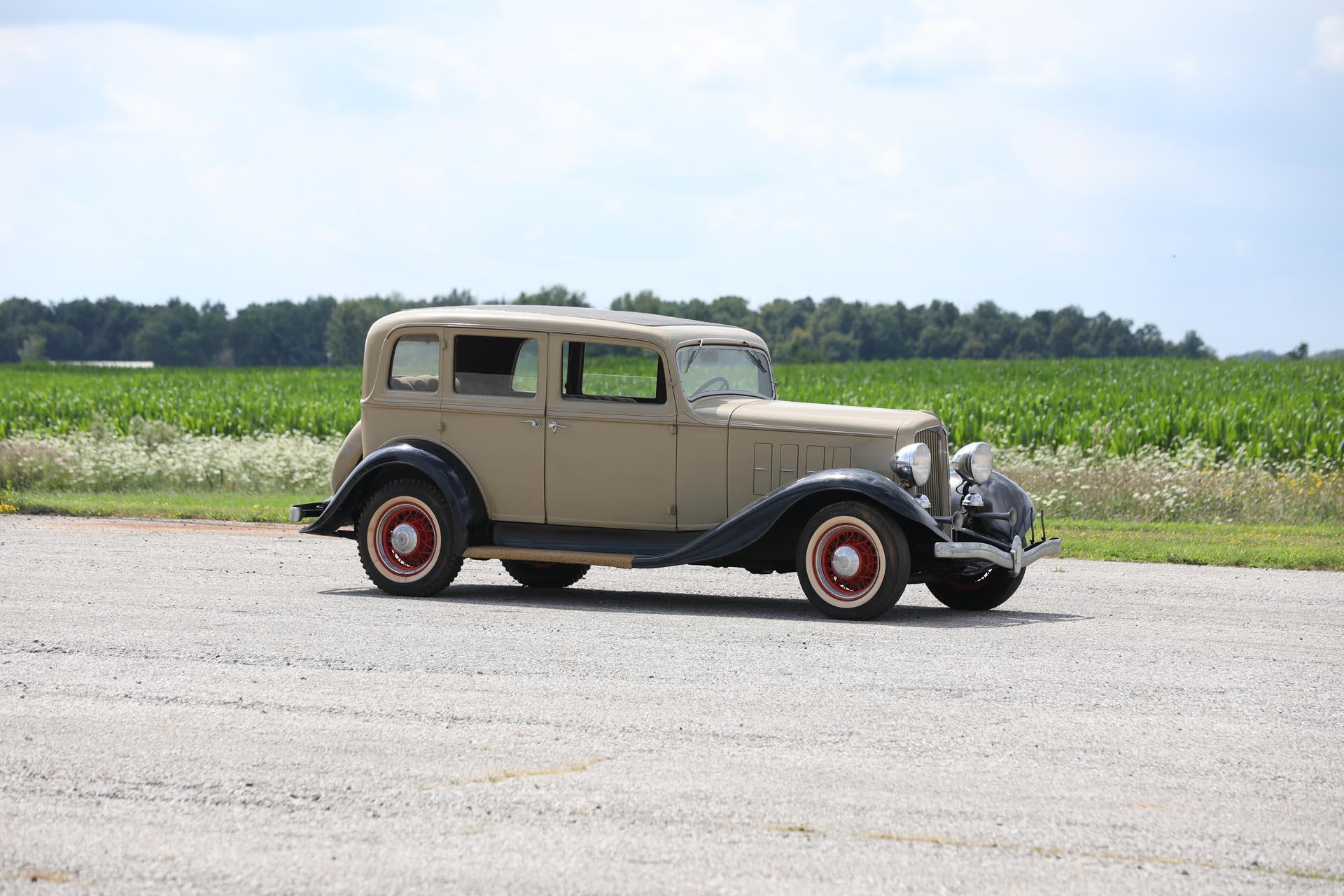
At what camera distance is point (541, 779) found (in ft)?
17.0

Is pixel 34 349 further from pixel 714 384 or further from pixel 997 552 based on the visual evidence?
pixel 997 552

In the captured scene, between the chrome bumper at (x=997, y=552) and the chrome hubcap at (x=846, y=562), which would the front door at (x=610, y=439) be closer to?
the chrome hubcap at (x=846, y=562)

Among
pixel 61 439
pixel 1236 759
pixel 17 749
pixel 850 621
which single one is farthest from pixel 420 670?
pixel 61 439

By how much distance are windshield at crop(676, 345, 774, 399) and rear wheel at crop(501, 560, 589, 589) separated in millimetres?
2052

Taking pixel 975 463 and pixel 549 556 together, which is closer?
pixel 975 463

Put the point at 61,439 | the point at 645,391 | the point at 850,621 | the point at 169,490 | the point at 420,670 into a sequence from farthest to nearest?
1. the point at 61,439
2. the point at 169,490
3. the point at 645,391
4. the point at 850,621
5. the point at 420,670

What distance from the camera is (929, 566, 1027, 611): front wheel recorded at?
9953 mm

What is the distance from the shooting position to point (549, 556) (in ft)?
32.8

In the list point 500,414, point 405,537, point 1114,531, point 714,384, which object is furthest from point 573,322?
point 1114,531

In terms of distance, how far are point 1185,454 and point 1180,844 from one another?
16.5m

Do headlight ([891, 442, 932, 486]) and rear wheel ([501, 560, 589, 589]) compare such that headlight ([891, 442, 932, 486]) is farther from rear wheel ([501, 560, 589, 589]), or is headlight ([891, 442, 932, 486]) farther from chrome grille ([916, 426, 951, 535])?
rear wheel ([501, 560, 589, 589])

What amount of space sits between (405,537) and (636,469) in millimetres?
1818

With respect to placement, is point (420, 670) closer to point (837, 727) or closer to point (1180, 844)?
point (837, 727)

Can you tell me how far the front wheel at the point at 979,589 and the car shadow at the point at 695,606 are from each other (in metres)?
0.11
